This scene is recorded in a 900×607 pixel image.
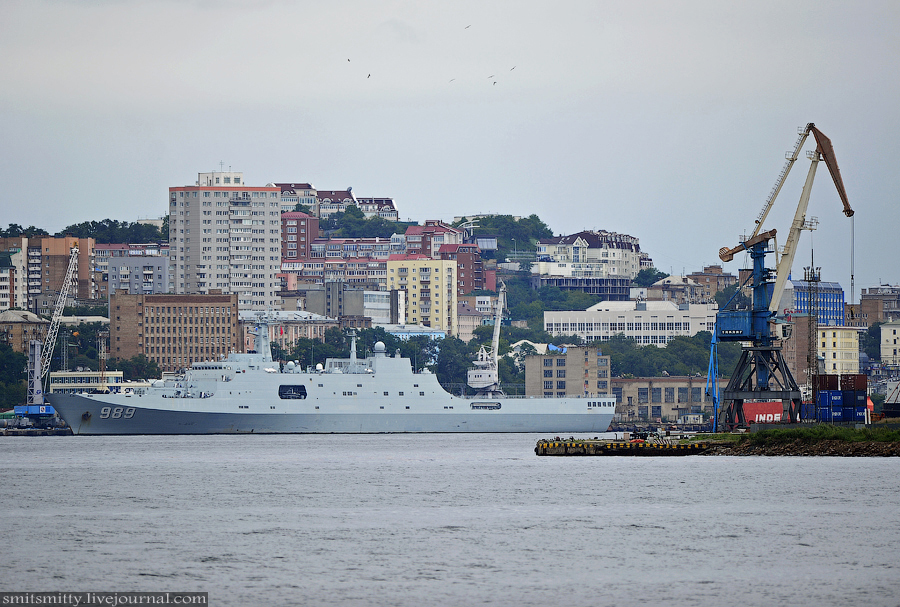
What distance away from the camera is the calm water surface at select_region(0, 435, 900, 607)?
26000 mm

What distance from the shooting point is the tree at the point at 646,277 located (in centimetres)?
18304

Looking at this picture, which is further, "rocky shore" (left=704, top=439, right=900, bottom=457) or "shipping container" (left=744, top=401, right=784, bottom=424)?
"shipping container" (left=744, top=401, right=784, bottom=424)

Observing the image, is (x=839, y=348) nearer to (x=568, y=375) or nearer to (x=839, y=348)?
(x=839, y=348)

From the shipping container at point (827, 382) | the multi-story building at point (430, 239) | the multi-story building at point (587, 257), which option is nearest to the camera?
the shipping container at point (827, 382)

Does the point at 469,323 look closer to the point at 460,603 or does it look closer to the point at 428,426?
the point at 428,426

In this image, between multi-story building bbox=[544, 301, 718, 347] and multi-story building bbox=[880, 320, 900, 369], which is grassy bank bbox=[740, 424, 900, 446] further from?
multi-story building bbox=[544, 301, 718, 347]

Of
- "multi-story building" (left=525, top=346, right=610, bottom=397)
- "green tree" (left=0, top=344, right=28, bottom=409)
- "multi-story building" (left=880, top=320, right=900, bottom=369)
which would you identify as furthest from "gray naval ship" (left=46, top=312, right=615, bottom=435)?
"multi-story building" (left=880, top=320, right=900, bottom=369)

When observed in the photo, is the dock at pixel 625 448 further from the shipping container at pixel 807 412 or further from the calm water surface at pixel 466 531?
the shipping container at pixel 807 412

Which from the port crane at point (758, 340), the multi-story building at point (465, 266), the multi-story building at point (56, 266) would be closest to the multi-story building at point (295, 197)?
the multi-story building at point (465, 266)

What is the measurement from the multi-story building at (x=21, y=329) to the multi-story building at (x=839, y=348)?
66127 mm

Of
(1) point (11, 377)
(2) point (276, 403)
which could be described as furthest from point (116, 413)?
(1) point (11, 377)

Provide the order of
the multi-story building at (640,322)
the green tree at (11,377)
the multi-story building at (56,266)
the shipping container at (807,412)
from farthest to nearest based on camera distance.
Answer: the multi-story building at (56,266) < the multi-story building at (640,322) < the green tree at (11,377) < the shipping container at (807,412)

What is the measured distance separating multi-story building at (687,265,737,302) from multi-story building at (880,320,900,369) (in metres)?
26.8

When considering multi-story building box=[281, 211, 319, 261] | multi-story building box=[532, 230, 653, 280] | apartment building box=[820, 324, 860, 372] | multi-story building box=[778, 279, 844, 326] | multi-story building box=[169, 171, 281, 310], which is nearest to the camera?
apartment building box=[820, 324, 860, 372]
